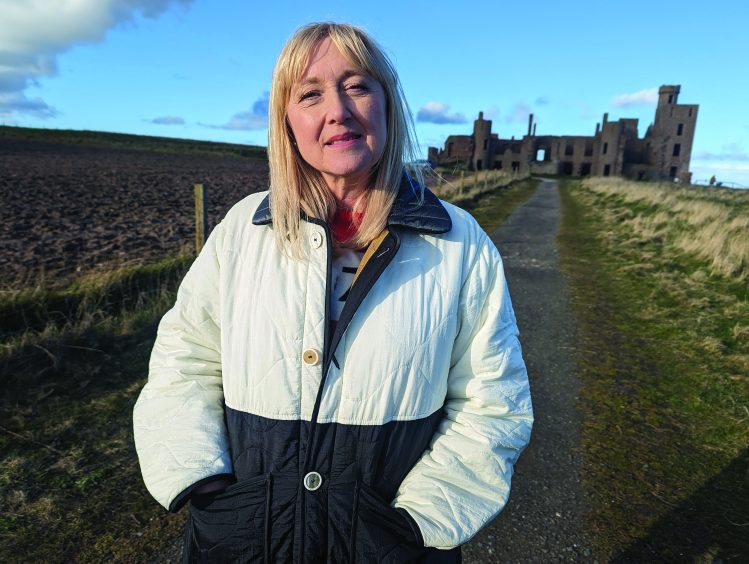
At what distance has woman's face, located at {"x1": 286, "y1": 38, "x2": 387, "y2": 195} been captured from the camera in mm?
1497

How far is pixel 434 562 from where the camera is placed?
1453 millimetres

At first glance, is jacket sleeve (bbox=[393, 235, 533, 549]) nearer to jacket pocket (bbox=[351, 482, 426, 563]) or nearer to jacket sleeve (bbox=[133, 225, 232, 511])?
jacket pocket (bbox=[351, 482, 426, 563])

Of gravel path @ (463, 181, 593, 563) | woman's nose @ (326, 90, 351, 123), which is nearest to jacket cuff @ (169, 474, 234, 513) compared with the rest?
woman's nose @ (326, 90, 351, 123)

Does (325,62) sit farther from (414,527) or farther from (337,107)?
(414,527)

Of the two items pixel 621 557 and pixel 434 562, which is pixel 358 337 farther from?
pixel 621 557

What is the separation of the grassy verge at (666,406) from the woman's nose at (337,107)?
8.53 ft

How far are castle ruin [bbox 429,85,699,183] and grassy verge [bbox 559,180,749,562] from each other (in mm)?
40594

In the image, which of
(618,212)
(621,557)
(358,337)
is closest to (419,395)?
(358,337)

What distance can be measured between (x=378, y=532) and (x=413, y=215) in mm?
916

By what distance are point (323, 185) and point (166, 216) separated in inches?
427

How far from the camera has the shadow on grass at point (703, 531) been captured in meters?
2.64

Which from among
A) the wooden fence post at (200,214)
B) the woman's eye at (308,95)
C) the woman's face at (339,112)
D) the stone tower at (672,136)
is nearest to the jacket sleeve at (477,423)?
the woman's face at (339,112)

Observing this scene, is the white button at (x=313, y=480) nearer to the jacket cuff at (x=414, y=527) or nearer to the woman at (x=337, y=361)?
the woman at (x=337, y=361)

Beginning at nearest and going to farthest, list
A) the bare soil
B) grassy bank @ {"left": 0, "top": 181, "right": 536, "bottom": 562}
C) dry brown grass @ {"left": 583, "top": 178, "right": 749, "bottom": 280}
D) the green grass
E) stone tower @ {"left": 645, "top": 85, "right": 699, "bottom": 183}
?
grassy bank @ {"left": 0, "top": 181, "right": 536, "bottom": 562}
the bare soil
dry brown grass @ {"left": 583, "top": 178, "right": 749, "bottom": 280}
the green grass
stone tower @ {"left": 645, "top": 85, "right": 699, "bottom": 183}
